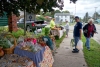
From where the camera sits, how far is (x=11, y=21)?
9039 millimetres

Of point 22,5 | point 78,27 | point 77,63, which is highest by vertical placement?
point 22,5

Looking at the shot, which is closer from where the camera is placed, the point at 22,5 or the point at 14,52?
the point at 14,52

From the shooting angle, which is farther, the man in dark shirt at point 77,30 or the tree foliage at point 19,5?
the man in dark shirt at point 77,30

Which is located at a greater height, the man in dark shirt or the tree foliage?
the tree foliage

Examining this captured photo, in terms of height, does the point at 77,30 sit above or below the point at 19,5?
below

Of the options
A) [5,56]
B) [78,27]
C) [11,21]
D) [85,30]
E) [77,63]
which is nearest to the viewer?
[5,56]

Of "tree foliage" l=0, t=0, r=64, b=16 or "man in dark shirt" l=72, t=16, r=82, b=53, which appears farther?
"man in dark shirt" l=72, t=16, r=82, b=53

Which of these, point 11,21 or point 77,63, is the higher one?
point 11,21

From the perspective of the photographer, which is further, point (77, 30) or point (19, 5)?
point (77, 30)

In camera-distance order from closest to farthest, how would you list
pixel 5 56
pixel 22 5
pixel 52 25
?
pixel 5 56, pixel 22 5, pixel 52 25

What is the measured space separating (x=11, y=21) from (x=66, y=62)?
4.72 meters

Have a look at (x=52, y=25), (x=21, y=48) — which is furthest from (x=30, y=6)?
(x=52, y=25)

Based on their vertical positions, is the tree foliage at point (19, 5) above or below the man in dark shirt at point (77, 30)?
above

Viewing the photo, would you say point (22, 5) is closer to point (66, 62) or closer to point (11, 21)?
point (66, 62)
